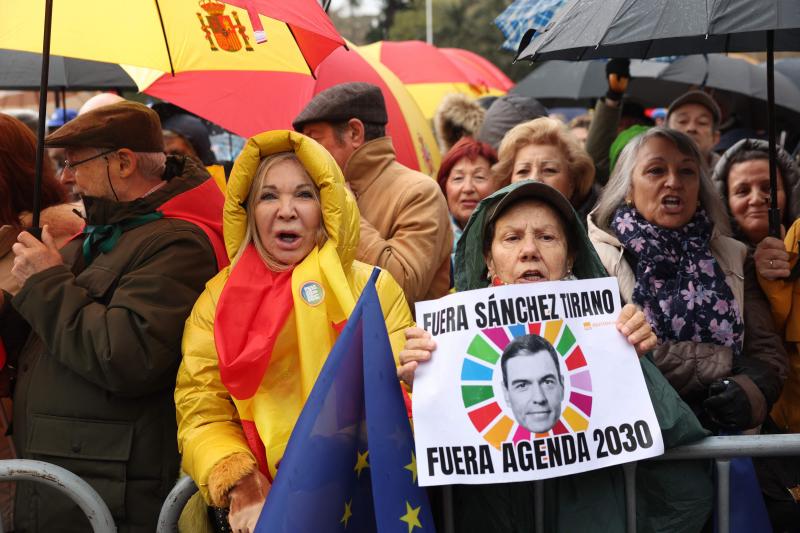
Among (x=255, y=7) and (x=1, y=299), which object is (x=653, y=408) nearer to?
(x=255, y=7)

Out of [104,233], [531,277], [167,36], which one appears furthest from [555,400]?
[167,36]

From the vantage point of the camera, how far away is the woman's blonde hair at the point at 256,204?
3.38 meters

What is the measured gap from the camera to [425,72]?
959 centimetres

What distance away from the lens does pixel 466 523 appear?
10.0ft

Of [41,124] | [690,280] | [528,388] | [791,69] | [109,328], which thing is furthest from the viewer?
[791,69]

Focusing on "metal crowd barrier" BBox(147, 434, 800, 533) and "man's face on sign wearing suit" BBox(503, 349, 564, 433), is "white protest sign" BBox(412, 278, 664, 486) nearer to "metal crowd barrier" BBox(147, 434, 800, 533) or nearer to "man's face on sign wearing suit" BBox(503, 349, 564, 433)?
"man's face on sign wearing suit" BBox(503, 349, 564, 433)

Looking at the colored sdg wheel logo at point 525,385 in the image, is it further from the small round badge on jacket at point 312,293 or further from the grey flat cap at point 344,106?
the grey flat cap at point 344,106

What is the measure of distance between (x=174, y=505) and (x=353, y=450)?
2.08 ft

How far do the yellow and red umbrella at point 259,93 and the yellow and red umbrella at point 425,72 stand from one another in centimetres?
332

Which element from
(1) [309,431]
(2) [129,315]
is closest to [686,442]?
(1) [309,431]

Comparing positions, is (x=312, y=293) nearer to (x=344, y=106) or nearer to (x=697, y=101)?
(x=344, y=106)

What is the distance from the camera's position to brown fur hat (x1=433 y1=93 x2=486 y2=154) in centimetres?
632

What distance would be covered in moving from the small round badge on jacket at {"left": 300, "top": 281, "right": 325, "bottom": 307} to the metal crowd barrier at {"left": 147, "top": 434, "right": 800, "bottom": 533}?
74cm

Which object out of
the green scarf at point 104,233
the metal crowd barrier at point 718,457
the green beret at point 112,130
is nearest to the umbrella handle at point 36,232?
the green scarf at point 104,233
